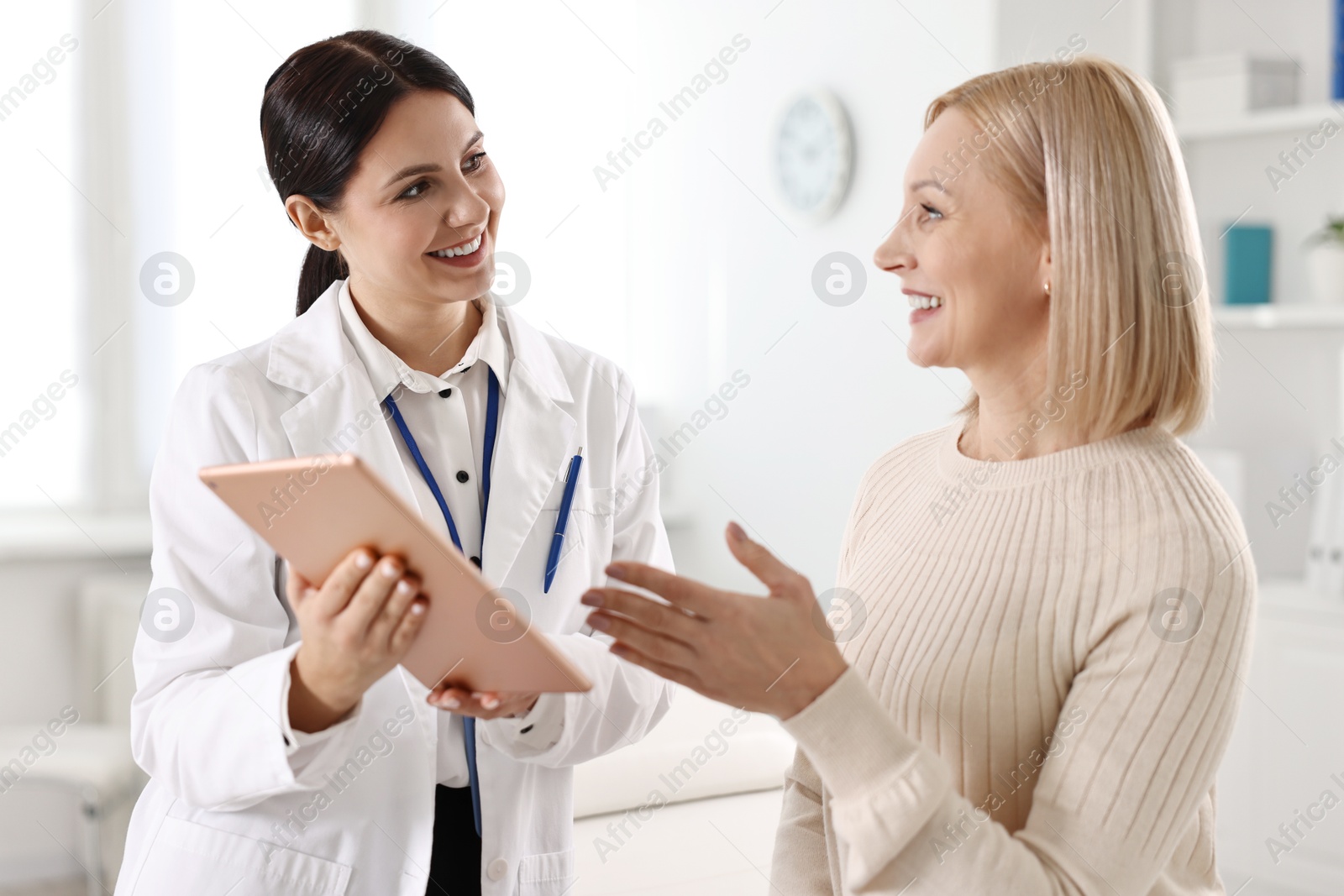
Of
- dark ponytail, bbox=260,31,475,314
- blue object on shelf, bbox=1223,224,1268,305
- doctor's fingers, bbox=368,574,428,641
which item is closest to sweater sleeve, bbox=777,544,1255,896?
doctor's fingers, bbox=368,574,428,641

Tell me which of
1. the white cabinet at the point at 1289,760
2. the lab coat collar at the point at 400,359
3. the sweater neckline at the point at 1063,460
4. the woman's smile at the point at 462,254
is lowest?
the white cabinet at the point at 1289,760

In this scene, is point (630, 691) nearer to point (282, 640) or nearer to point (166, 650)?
point (282, 640)

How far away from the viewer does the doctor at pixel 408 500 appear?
47.4 inches

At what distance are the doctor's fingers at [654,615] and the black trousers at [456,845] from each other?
55 centimetres

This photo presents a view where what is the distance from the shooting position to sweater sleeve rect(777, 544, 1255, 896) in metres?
0.96

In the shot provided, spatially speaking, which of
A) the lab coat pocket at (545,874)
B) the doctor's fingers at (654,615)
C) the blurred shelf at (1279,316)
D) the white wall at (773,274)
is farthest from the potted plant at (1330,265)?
the doctor's fingers at (654,615)

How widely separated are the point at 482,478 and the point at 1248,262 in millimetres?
2529

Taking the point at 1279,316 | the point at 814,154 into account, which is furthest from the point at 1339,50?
the point at 814,154

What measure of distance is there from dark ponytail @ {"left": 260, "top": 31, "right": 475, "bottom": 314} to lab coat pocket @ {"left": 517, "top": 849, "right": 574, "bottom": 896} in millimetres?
857

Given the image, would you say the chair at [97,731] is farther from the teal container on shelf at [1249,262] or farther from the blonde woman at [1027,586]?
the teal container on shelf at [1249,262]

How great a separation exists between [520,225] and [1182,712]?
3.31m

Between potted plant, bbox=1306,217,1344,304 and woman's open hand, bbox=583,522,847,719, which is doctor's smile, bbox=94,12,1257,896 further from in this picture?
potted plant, bbox=1306,217,1344,304

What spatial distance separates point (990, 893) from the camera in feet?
3.15

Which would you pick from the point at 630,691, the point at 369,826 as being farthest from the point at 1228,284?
the point at 369,826
